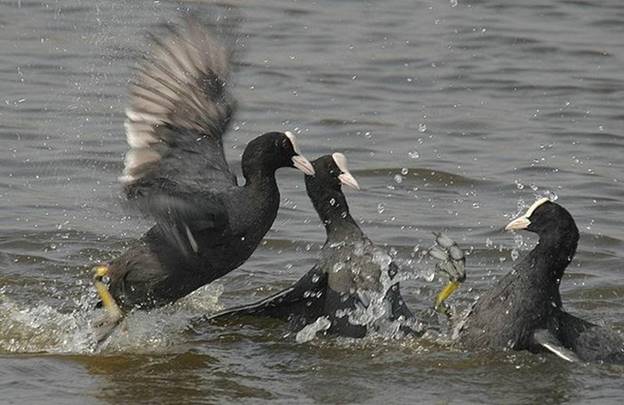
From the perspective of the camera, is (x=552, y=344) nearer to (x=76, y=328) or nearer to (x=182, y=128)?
(x=182, y=128)

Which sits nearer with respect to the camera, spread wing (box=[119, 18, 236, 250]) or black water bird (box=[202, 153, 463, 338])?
spread wing (box=[119, 18, 236, 250])

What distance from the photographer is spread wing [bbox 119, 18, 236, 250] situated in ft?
20.6

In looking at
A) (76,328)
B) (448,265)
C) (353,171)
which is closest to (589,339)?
(448,265)

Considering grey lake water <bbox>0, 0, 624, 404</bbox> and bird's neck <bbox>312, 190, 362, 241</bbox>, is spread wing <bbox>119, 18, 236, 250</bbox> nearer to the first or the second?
grey lake water <bbox>0, 0, 624, 404</bbox>

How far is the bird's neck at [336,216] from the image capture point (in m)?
6.69

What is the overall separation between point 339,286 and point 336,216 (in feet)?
1.13

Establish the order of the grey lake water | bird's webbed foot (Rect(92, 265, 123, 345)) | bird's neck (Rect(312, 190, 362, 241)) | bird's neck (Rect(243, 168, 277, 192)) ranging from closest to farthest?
the grey lake water, bird's webbed foot (Rect(92, 265, 123, 345)), bird's neck (Rect(243, 168, 277, 192)), bird's neck (Rect(312, 190, 362, 241))

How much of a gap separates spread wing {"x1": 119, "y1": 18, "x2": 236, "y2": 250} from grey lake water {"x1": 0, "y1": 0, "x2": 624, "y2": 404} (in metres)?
0.20

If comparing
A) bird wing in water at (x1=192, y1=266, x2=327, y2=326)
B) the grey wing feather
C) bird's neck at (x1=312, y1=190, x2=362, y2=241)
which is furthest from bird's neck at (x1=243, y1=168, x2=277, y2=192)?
bird wing in water at (x1=192, y1=266, x2=327, y2=326)

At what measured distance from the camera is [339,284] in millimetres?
6535

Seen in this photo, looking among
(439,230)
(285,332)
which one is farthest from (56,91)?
(285,332)

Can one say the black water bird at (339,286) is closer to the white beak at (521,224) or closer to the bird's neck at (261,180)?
the bird's neck at (261,180)

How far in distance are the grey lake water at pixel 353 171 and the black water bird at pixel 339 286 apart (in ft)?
0.31

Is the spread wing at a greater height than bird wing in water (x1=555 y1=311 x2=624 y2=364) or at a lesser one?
greater
